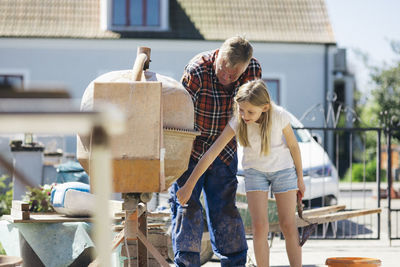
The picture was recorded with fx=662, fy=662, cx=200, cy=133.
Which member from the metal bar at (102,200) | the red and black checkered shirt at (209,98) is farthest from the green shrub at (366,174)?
the metal bar at (102,200)

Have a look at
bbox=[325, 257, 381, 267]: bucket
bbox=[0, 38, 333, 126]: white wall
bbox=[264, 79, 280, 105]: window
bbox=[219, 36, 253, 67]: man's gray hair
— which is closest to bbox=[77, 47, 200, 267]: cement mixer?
bbox=[219, 36, 253, 67]: man's gray hair

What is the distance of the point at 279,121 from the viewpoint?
423cm

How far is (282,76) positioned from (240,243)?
46.6 feet

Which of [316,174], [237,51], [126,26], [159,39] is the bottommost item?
[316,174]

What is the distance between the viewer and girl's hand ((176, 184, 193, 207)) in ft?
12.3

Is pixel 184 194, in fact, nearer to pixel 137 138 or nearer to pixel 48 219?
pixel 137 138

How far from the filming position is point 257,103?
405 cm

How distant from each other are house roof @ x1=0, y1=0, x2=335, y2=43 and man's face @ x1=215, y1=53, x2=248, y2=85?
13.4 m

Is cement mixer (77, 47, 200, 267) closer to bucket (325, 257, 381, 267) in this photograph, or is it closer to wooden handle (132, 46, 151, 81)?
wooden handle (132, 46, 151, 81)

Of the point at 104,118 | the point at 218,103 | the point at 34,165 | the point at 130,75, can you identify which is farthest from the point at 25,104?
the point at 34,165

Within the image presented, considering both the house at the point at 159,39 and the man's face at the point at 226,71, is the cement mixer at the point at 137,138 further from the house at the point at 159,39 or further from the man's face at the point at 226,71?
the house at the point at 159,39

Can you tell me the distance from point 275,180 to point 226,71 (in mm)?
825

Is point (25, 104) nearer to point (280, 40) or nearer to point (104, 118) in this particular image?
point (104, 118)

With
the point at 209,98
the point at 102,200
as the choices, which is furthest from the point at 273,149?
the point at 102,200
